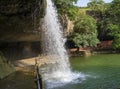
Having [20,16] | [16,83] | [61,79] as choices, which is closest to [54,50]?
[61,79]

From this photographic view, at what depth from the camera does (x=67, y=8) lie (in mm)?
40844

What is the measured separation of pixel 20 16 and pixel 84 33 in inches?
984

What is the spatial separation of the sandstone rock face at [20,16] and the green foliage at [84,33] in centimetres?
1884

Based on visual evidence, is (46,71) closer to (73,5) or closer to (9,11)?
(9,11)

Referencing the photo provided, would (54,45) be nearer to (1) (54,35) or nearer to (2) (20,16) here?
(1) (54,35)

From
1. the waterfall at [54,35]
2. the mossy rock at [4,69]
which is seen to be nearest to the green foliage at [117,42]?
the waterfall at [54,35]

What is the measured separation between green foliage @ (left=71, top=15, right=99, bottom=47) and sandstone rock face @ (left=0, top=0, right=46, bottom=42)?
18839 millimetres

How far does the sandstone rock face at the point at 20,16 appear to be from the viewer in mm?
15586

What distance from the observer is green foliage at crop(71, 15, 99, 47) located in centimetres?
4031

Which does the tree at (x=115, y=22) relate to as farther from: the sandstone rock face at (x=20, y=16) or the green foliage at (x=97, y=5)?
the sandstone rock face at (x=20, y=16)

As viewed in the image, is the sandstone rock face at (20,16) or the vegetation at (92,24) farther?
the vegetation at (92,24)

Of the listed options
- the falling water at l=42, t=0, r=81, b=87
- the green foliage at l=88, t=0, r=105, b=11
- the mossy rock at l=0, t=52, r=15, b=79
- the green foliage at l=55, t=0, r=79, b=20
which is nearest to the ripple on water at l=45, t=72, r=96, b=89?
the falling water at l=42, t=0, r=81, b=87

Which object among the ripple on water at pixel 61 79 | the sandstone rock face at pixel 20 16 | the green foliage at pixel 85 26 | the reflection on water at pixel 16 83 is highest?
the sandstone rock face at pixel 20 16

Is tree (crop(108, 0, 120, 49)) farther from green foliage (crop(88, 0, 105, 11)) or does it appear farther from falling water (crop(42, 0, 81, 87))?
falling water (crop(42, 0, 81, 87))
